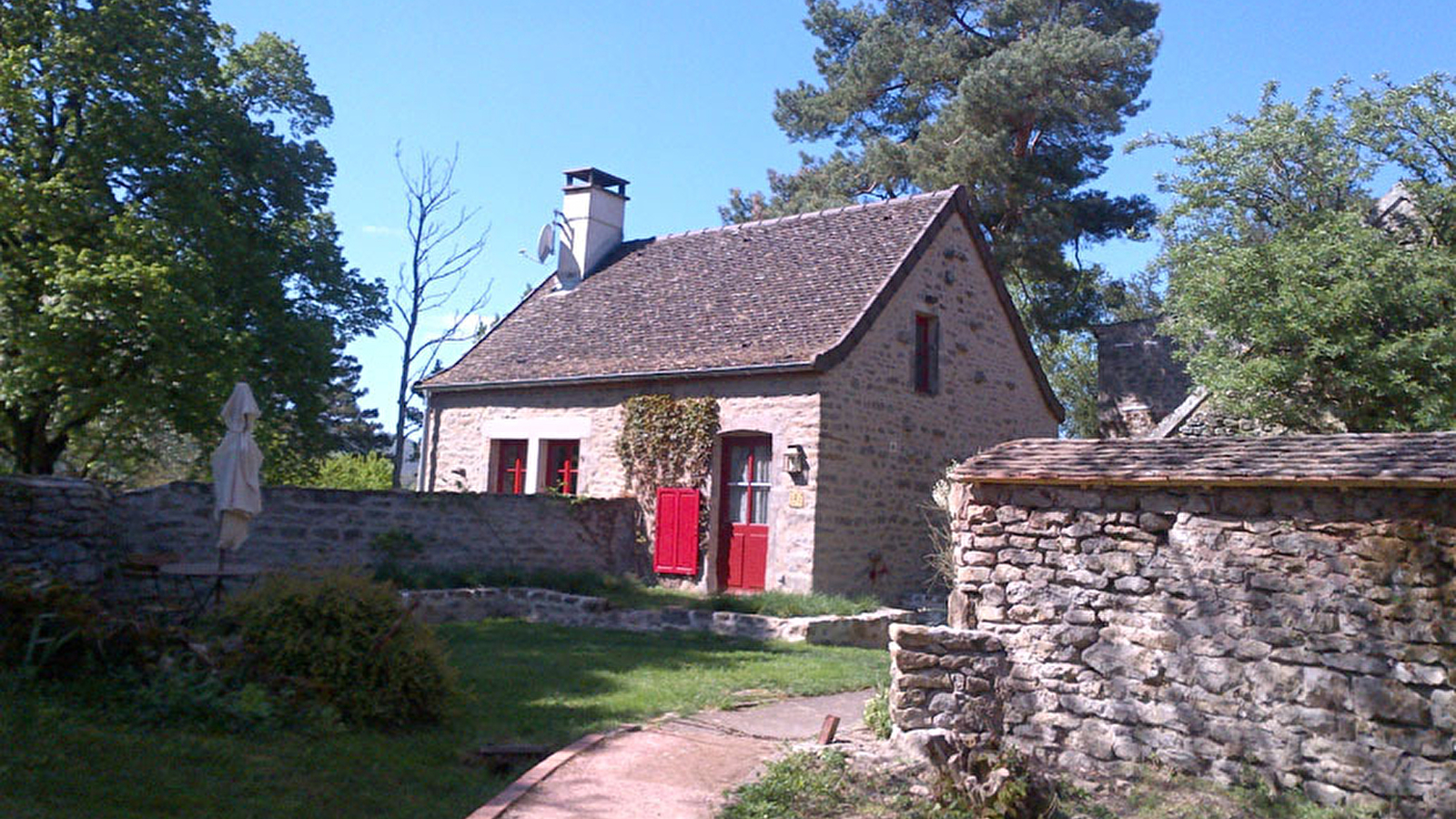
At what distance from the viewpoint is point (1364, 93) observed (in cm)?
1538

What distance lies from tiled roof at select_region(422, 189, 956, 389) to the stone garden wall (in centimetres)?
236

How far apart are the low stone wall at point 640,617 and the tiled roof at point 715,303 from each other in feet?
10.7

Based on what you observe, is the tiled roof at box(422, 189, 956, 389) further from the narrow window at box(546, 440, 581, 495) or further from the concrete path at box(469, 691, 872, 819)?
the concrete path at box(469, 691, 872, 819)

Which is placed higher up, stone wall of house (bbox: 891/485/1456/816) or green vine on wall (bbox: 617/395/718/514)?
green vine on wall (bbox: 617/395/718/514)

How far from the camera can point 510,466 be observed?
17.5 metres

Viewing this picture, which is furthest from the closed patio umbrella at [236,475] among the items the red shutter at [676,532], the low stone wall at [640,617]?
the red shutter at [676,532]

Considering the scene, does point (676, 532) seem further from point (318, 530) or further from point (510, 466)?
point (318, 530)

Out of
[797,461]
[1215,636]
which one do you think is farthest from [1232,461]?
[797,461]

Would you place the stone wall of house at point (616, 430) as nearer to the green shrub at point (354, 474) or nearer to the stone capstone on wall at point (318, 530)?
the stone capstone on wall at point (318, 530)

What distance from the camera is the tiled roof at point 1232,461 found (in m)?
5.64

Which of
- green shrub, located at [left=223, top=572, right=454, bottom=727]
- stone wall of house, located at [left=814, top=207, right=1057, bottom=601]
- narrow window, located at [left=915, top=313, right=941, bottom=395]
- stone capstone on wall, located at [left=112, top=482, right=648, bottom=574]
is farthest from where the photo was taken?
narrow window, located at [left=915, top=313, right=941, bottom=395]

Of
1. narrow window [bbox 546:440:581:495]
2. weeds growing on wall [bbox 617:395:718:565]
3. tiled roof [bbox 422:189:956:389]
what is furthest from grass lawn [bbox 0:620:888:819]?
narrow window [bbox 546:440:581:495]

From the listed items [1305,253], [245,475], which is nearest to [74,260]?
[245,475]

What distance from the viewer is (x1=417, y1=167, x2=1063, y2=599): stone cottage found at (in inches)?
538
